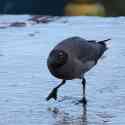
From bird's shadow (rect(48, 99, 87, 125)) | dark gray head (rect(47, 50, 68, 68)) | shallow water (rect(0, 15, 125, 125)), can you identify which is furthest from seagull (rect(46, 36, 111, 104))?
bird's shadow (rect(48, 99, 87, 125))

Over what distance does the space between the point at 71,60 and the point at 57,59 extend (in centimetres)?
26

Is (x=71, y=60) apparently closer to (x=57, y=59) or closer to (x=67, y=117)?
(x=57, y=59)

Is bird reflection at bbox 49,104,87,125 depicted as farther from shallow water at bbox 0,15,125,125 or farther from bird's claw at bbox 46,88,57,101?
bird's claw at bbox 46,88,57,101

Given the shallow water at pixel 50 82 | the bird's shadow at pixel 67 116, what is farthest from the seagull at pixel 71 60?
the bird's shadow at pixel 67 116

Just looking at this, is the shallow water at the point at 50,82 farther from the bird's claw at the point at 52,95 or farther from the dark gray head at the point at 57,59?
the dark gray head at the point at 57,59

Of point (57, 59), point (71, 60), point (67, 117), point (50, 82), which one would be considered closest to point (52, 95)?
point (57, 59)

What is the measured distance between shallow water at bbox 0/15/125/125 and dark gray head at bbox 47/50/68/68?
0.28 metres

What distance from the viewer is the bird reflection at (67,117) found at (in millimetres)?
6570

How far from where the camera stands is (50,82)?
27.1 feet

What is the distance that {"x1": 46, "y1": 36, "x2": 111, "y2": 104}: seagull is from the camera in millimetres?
7500

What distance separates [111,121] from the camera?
6.56m

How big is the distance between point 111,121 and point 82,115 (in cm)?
34

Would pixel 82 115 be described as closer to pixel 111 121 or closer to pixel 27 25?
pixel 111 121

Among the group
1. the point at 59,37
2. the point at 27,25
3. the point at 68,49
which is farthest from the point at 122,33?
the point at 68,49
